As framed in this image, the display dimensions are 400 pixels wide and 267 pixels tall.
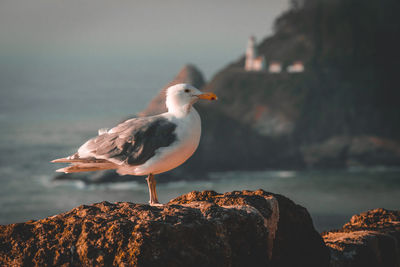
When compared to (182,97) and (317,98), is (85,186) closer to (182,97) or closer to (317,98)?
(317,98)

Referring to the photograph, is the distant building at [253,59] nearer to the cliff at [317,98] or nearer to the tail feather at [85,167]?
the cliff at [317,98]

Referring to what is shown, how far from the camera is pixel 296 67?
121 meters

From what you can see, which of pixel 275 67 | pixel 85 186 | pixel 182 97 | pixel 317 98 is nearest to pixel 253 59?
pixel 275 67

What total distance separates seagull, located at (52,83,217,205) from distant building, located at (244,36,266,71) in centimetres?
11299

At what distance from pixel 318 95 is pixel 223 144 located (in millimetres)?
24739

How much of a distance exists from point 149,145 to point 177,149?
1.21 ft

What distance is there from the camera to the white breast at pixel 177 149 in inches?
294

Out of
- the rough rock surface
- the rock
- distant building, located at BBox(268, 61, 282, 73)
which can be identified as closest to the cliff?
distant building, located at BBox(268, 61, 282, 73)

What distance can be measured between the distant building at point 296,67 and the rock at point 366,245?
11291 centimetres

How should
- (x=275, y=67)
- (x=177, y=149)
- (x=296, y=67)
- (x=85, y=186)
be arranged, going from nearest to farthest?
(x=177, y=149) < (x=85, y=186) < (x=275, y=67) < (x=296, y=67)

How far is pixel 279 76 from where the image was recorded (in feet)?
393

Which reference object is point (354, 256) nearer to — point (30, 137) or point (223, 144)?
point (223, 144)

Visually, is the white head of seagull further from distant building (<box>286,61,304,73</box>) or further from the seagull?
distant building (<box>286,61,304,73</box>)

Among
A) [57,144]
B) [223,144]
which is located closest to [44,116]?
[57,144]
